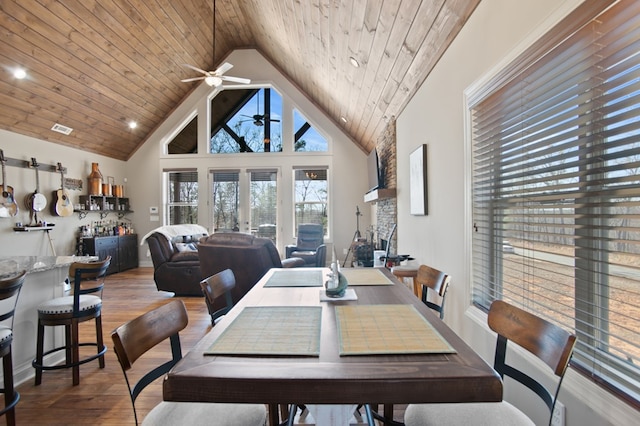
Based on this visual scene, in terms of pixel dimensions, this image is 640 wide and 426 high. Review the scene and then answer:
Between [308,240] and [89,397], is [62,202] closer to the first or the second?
[308,240]

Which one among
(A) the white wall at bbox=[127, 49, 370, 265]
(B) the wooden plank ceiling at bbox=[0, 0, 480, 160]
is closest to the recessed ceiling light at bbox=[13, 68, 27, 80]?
(B) the wooden plank ceiling at bbox=[0, 0, 480, 160]

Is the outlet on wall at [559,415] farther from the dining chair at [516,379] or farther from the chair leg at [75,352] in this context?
the chair leg at [75,352]

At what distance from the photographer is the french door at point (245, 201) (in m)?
7.27

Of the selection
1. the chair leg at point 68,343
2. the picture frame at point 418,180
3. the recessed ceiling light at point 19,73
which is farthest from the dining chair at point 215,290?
the recessed ceiling light at point 19,73

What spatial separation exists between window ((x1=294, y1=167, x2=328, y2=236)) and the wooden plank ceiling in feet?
4.12

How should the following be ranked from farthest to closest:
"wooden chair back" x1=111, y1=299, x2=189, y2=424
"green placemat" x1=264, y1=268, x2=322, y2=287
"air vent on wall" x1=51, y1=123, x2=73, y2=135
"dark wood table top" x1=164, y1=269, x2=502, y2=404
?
"air vent on wall" x1=51, y1=123, x2=73, y2=135
"green placemat" x1=264, y1=268, x2=322, y2=287
"wooden chair back" x1=111, y1=299, x2=189, y2=424
"dark wood table top" x1=164, y1=269, x2=502, y2=404

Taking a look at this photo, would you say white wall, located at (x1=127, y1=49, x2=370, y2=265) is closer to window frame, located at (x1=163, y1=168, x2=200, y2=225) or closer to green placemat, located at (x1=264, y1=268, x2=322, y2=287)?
→ window frame, located at (x1=163, y1=168, x2=200, y2=225)

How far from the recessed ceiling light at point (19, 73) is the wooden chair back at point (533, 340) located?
6100mm

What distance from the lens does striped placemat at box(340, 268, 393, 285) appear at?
183 cm

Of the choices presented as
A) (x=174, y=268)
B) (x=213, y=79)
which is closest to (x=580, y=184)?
(x=213, y=79)

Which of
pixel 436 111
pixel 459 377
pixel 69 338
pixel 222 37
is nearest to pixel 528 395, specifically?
pixel 459 377

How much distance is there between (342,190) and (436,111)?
14.8 ft

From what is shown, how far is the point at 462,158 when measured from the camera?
86.2 inches

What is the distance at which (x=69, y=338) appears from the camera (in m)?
2.34
